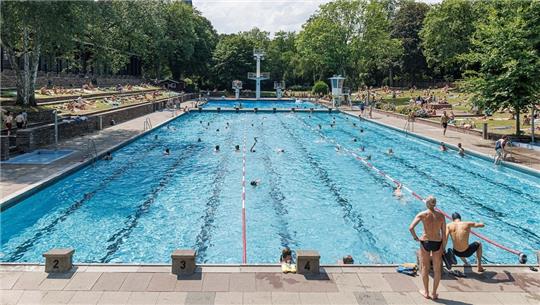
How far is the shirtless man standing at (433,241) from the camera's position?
23.7 feet

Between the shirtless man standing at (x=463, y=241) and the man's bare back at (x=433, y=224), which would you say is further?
the shirtless man standing at (x=463, y=241)

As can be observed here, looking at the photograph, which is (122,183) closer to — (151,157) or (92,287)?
(151,157)

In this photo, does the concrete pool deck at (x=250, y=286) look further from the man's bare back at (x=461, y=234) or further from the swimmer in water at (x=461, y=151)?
the swimmer in water at (x=461, y=151)

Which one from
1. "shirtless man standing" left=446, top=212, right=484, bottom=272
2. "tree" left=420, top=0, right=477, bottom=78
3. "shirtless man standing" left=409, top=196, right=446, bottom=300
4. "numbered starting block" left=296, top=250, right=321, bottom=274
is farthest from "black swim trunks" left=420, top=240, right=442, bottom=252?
"tree" left=420, top=0, right=477, bottom=78

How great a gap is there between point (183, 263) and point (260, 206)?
291 inches

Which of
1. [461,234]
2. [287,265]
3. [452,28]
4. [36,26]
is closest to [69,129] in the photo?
[36,26]

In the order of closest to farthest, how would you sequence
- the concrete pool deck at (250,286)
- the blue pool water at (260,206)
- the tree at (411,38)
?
the concrete pool deck at (250,286) → the blue pool water at (260,206) → the tree at (411,38)

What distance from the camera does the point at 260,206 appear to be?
50.2 ft

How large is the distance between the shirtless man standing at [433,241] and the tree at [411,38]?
7704 centimetres

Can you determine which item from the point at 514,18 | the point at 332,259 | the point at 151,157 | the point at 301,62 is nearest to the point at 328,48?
the point at 301,62

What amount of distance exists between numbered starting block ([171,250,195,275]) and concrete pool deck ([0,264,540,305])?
143mm

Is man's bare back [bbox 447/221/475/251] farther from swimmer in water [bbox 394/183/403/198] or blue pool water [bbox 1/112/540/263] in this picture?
swimmer in water [bbox 394/183/403/198]

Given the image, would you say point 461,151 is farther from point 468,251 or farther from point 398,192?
point 468,251

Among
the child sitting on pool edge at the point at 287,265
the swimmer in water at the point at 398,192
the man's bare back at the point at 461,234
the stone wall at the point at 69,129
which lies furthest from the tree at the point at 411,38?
the child sitting on pool edge at the point at 287,265
